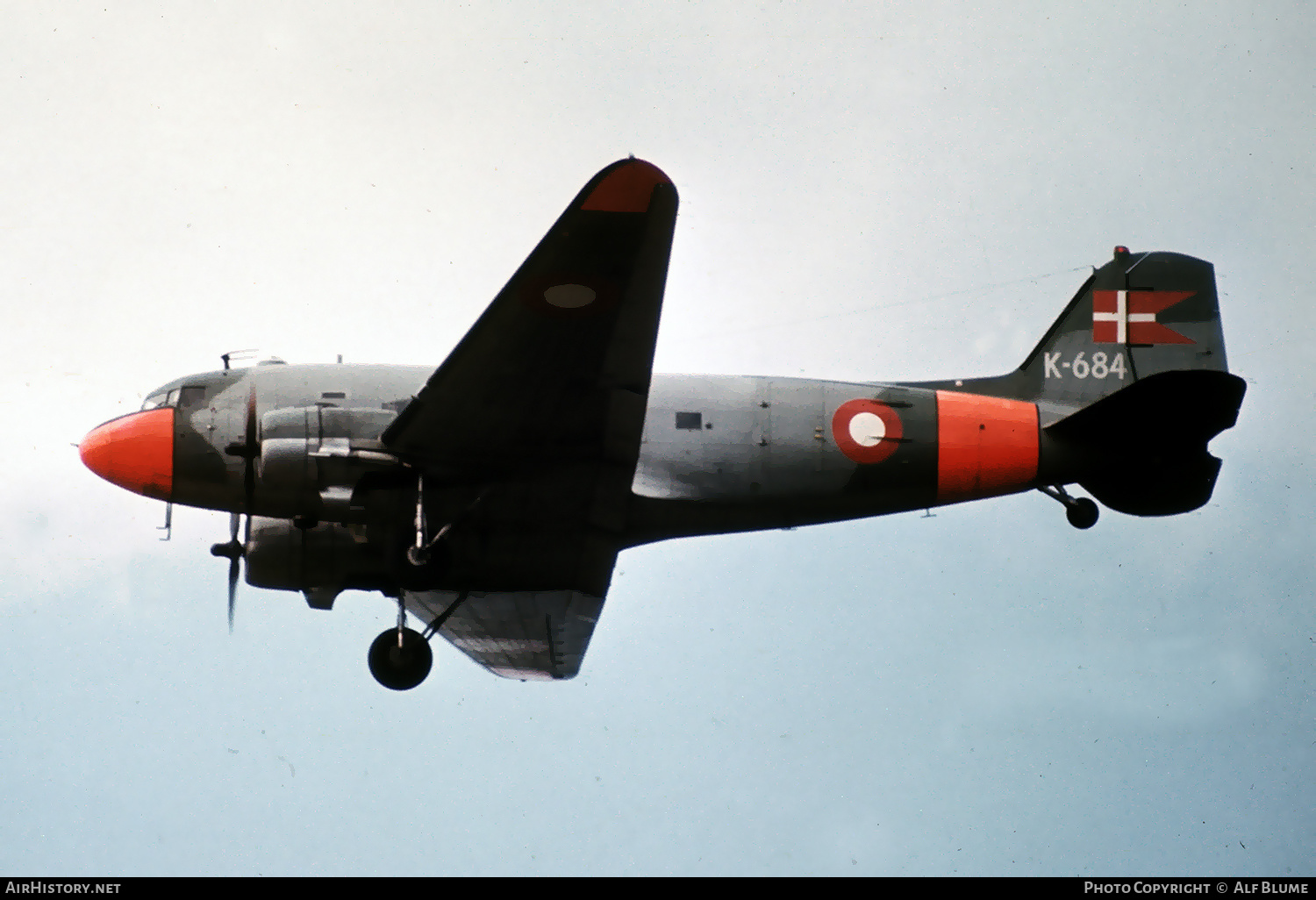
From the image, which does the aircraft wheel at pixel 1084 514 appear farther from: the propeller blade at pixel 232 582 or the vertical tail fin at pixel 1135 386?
the propeller blade at pixel 232 582

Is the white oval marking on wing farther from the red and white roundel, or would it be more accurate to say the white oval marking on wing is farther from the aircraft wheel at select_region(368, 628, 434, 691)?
the aircraft wheel at select_region(368, 628, 434, 691)

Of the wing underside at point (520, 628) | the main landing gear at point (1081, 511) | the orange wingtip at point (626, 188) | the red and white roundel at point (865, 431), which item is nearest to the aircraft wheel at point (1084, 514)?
the main landing gear at point (1081, 511)

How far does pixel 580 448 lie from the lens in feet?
45.6

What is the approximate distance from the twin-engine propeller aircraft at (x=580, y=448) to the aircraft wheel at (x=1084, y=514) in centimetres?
2

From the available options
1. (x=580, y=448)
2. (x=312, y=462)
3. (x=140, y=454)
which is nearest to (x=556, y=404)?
(x=580, y=448)

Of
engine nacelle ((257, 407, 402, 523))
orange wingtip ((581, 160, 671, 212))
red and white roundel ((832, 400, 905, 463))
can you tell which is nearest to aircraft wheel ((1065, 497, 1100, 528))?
red and white roundel ((832, 400, 905, 463))

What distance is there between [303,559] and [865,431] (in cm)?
685

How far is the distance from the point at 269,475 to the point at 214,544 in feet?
6.23

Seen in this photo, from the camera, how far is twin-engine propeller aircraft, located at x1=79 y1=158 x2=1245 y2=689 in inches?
523

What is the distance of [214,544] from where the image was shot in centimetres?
1476

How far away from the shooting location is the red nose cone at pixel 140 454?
47.6 ft

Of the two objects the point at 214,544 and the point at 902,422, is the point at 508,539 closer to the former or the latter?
the point at 214,544

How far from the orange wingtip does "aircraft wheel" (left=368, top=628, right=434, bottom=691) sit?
19.6 ft
